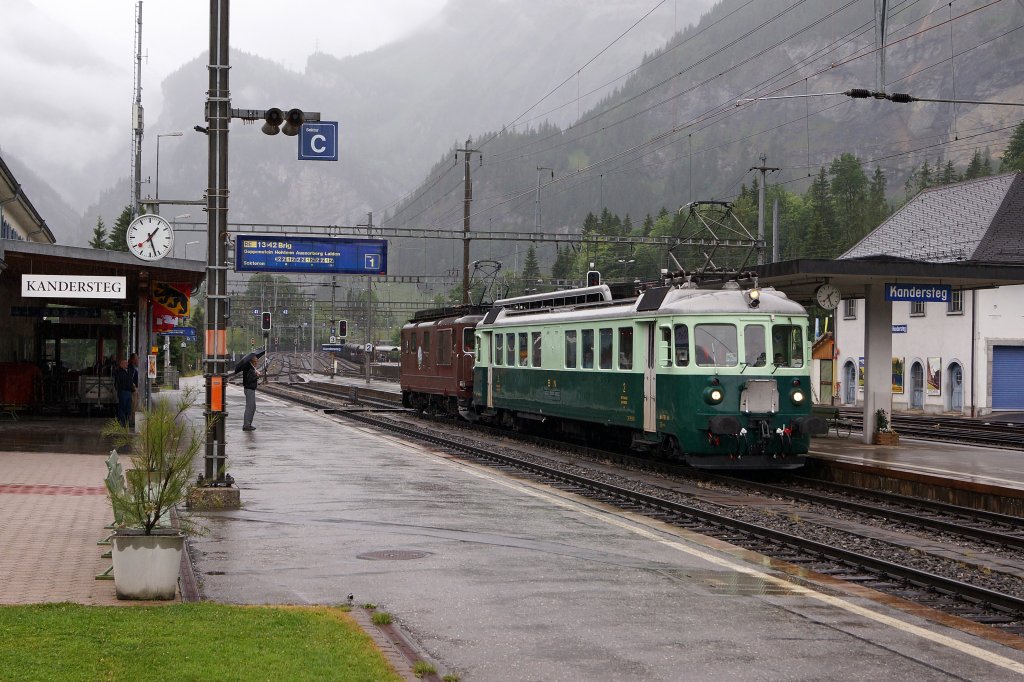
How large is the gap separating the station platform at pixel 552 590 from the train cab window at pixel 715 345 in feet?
13.0

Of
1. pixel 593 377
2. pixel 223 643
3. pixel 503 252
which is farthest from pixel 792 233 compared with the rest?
pixel 223 643

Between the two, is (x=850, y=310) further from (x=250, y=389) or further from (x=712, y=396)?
(x=712, y=396)

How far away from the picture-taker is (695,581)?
32.7 ft

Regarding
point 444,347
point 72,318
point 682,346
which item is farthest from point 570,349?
point 72,318

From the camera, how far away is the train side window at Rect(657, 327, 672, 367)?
19062 mm

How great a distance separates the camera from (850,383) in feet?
175

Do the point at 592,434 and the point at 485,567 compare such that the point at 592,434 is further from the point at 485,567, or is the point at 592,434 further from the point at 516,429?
the point at 485,567

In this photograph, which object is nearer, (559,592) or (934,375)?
(559,592)

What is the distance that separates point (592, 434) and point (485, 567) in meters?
14.6

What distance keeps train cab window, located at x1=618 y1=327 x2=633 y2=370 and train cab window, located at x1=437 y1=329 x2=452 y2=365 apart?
13141 millimetres

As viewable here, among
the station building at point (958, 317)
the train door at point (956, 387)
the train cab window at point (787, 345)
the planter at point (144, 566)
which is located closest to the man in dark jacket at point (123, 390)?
the train cab window at point (787, 345)

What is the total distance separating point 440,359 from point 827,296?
14.4m

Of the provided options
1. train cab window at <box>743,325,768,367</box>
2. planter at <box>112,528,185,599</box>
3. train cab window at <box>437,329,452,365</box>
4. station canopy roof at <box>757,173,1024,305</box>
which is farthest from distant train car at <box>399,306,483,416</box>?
planter at <box>112,528,185,599</box>

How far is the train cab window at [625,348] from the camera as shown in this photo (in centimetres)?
2062
